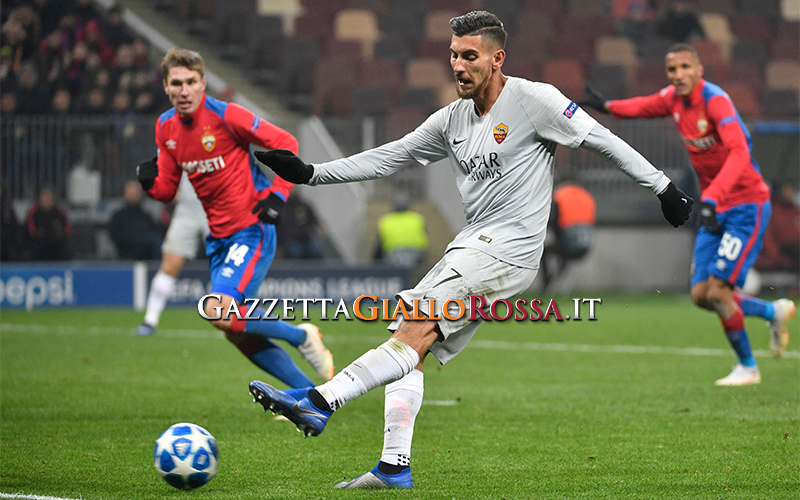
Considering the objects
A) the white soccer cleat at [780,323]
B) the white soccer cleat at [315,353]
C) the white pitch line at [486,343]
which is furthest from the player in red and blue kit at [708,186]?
the white soccer cleat at [315,353]

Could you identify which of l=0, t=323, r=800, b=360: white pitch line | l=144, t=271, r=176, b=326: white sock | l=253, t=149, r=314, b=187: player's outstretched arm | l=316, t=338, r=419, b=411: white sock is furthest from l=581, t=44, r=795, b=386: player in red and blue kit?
l=144, t=271, r=176, b=326: white sock

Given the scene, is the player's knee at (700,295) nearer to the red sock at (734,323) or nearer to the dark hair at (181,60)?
the red sock at (734,323)

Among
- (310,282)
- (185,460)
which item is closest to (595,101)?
(185,460)

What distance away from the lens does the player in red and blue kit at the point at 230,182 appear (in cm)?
669

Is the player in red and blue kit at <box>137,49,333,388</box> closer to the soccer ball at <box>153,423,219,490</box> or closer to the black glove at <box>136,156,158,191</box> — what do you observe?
the black glove at <box>136,156,158,191</box>

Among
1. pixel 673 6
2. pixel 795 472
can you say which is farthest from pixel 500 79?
pixel 673 6

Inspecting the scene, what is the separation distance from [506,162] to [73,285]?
12231mm

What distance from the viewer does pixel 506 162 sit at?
4.87m

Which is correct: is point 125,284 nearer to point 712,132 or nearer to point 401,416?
point 712,132

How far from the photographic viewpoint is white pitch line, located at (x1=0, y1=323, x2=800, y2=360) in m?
10.6

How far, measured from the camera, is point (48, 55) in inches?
696

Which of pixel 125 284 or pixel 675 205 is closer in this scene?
pixel 675 205

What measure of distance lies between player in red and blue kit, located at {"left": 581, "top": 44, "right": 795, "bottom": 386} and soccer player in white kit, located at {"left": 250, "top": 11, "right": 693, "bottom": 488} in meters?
3.37

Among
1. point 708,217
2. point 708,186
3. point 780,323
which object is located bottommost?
point 780,323
